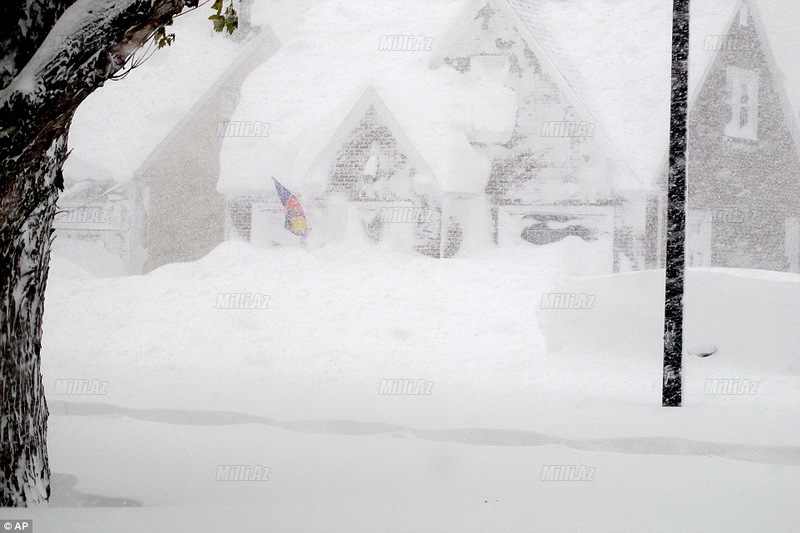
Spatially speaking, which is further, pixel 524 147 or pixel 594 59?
pixel 594 59

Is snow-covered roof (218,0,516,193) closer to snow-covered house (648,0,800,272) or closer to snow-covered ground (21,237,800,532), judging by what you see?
snow-covered ground (21,237,800,532)

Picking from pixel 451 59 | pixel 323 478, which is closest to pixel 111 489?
pixel 323 478

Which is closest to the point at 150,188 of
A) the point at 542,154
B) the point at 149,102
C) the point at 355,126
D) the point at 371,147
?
the point at 149,102

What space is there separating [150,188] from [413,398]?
1118cm

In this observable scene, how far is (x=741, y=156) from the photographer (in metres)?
19.6

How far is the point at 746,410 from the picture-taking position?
11898mm

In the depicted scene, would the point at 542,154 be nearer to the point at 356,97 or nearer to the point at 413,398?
the point at 356,97

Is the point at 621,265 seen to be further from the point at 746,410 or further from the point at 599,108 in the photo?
the point at 746,410

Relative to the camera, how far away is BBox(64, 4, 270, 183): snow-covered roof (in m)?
22.8

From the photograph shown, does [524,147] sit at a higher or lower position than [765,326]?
higher

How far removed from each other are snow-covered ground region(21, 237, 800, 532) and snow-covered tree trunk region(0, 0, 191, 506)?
0.61m

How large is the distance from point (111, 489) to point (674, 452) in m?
5.77

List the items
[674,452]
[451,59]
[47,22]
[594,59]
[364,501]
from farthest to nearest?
[594,59], [451,59], [674,452], [364,501], [47,22]

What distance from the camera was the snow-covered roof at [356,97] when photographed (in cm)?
1958
